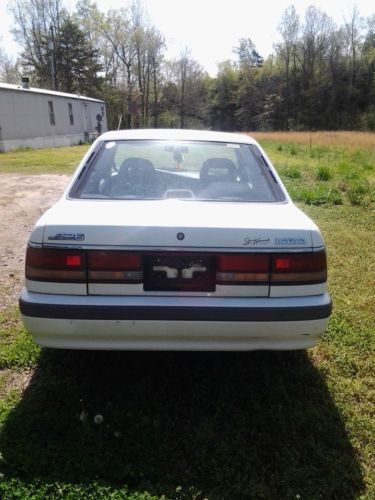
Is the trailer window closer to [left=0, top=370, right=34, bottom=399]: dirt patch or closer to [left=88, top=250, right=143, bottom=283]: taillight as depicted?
[left=0, top=370, right=34, bottom=399]: dirt patch

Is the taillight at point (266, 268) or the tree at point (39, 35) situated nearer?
the taillight at point (266, 268)

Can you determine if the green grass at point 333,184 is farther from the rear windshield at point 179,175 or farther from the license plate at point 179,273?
the license plate at point 179,273

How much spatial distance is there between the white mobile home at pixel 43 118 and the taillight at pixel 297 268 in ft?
62.4

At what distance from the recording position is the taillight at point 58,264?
2.09 meters

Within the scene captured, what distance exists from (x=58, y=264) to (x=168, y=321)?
636mm

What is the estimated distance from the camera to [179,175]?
9.96 feet

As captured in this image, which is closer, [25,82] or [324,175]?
[324,175]

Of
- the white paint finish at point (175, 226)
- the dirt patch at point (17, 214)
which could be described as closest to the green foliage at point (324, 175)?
the dirt patch at point (17, 214)

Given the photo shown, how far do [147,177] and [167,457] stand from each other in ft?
5.90

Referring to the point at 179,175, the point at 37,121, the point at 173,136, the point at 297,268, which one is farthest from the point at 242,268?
the point at 37,121

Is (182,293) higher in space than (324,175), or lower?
higher

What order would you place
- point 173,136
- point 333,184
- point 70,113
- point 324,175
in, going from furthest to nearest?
point 70,113
point 324,175
point 333,184
point 173,136

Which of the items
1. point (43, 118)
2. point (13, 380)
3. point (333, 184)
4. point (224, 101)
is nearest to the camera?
point (13, 380)

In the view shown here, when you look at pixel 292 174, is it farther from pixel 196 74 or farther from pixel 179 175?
pixel 196 74
